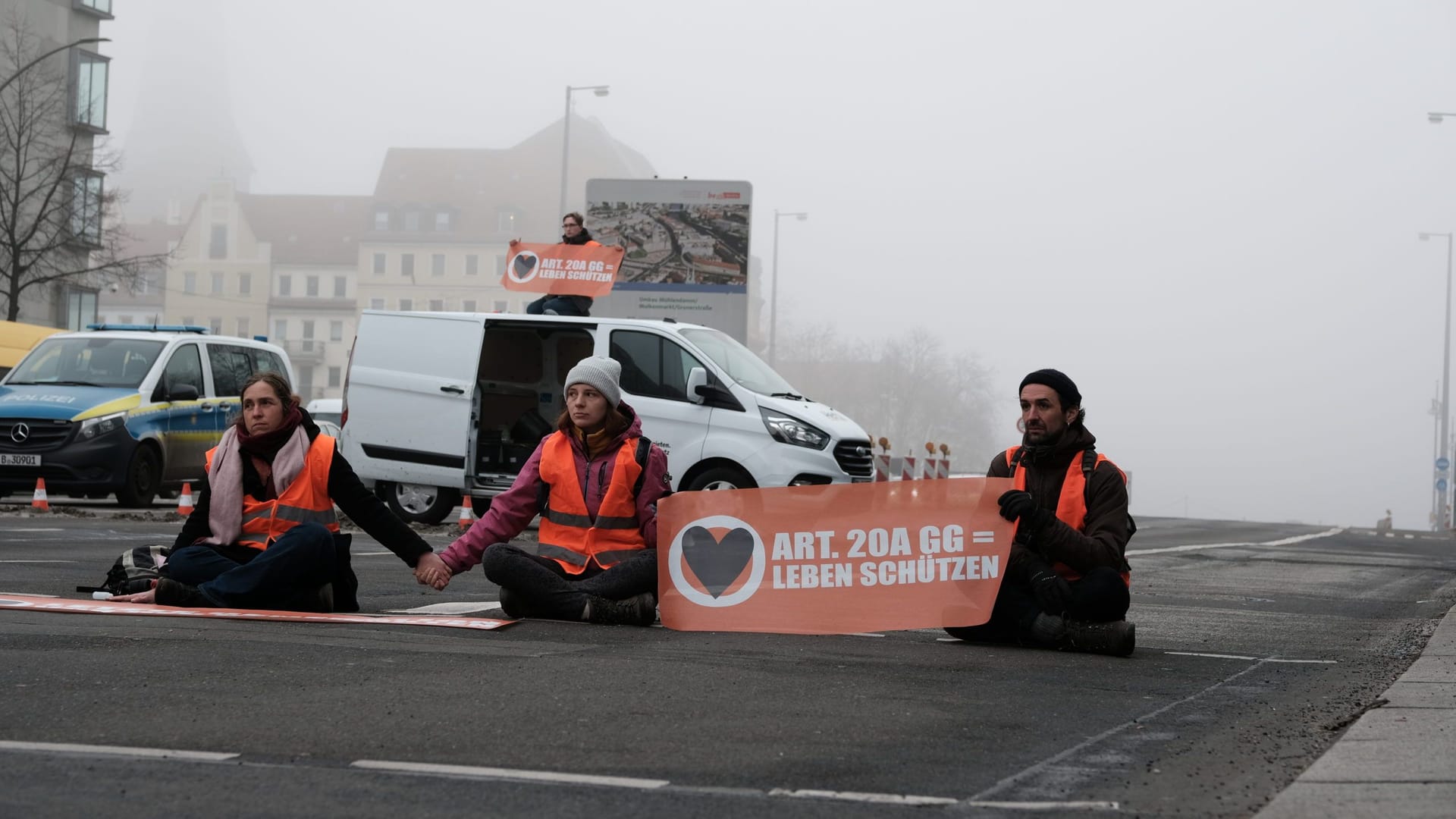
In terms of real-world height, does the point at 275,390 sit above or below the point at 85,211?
below

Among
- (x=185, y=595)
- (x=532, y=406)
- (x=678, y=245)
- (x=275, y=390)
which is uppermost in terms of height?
(x=678, y=245)

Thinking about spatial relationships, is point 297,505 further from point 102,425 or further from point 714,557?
point 102,425

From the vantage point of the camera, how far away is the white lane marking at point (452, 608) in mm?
9242

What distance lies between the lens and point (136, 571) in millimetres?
8930

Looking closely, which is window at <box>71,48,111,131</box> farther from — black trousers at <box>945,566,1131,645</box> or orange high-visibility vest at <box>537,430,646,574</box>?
black trousers at <box>945,566,1131,645</box>

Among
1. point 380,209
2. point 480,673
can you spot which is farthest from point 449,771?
point 380,209

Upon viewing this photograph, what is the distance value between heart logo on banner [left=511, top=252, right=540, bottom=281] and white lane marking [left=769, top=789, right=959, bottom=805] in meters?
19.2

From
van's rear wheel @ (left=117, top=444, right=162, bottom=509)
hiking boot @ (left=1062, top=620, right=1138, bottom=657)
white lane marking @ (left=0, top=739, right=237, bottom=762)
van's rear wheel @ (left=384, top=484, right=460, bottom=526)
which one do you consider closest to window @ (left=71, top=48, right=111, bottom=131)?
van's rear wheel @ (left=117, top=444, right=162, bottom=509)

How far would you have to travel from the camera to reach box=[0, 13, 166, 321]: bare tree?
42812 mm

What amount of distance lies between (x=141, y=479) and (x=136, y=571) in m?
11.5

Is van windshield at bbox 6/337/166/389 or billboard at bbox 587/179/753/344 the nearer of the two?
van windshield at bbox 6/337/166/389

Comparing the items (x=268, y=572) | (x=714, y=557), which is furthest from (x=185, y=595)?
(x=714, y=557)

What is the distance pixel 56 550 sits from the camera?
519 inches

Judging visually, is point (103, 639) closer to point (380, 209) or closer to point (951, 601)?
point (951, 601)
